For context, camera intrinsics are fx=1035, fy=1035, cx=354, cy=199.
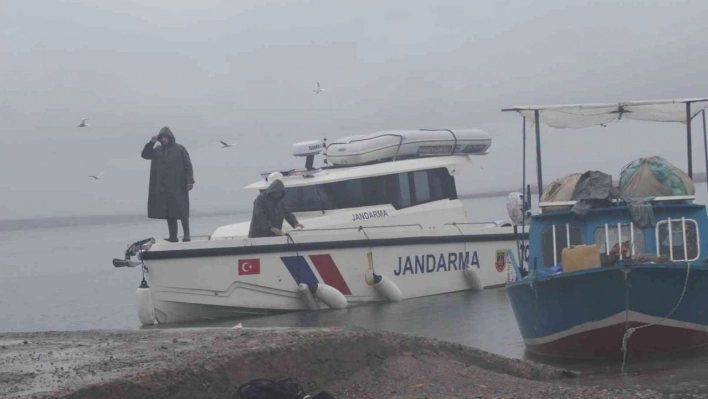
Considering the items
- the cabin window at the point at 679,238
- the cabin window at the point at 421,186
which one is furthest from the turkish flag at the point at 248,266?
the cabin window at the point at 679,238

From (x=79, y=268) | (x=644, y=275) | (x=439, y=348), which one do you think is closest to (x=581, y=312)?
(x=644, y=275)

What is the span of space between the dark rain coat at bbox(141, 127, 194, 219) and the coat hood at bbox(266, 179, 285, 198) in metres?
1.18

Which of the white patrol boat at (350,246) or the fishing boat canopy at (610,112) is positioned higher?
the fishing boat canopy at (610,112)

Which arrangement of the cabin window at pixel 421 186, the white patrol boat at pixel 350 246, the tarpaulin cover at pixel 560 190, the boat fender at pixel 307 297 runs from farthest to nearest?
the cabin window at pixel 421 186 → the boat fender at pixel 307 297 → the white patrol boat at pixel 350 246 → the tarpaulin cover at pixel 560 190

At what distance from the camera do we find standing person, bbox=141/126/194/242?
600 inches

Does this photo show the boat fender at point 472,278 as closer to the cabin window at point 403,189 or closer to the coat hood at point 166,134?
the cabin window at point 403,189

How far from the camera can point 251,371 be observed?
733 centimetres

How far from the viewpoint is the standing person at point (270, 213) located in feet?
51.3

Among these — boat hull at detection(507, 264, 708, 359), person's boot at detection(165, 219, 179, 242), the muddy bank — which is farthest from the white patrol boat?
the muddy bank

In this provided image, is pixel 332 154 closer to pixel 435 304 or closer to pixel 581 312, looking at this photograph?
pixel 435 304

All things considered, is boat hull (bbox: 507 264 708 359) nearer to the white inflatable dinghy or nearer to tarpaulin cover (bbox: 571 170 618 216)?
tarpaulin cover (bbox: 571 170 618 216)

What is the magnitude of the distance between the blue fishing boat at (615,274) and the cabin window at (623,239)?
1 centimetres

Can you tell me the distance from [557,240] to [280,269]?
16.3 ft

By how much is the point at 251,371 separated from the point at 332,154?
35.4 feet
